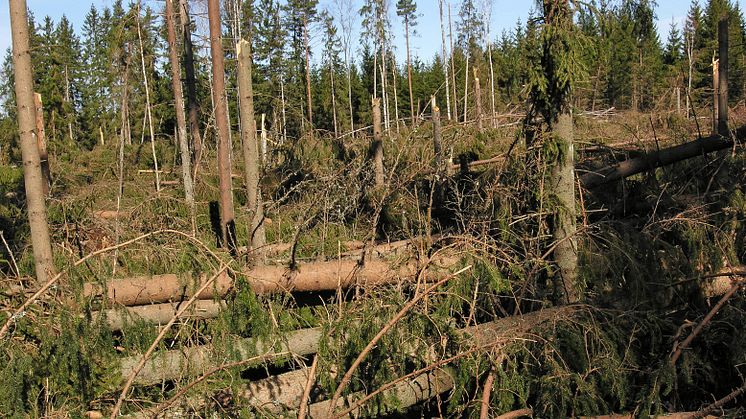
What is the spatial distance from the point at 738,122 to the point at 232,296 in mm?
7993

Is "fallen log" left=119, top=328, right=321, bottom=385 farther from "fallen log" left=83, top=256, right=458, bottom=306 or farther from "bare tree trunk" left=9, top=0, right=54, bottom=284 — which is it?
"bare tree trunk" left=9, top=0, right=54, bottom=284

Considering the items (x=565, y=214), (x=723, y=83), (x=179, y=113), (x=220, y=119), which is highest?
(x=179, y=113)

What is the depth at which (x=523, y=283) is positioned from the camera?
16.5 feet

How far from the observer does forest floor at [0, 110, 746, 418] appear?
12.5 ft

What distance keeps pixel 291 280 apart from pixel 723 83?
534 centimetres

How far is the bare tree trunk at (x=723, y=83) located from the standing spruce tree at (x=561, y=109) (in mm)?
2506

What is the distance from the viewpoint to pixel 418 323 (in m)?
4.19

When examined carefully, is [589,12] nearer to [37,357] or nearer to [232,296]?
[232,296]

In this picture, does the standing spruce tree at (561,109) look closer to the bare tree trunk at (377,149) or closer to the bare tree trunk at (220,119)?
the bare tree trunk at (377,149)

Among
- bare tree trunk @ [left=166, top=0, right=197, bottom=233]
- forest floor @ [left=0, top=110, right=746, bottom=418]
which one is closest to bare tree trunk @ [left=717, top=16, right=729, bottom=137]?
forest floor @ [left=0, top=110, right=746, bottom=418]

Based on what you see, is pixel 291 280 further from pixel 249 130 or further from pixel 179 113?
pixel 179 113

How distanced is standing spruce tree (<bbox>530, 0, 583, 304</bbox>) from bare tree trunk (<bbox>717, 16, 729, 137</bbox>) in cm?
251

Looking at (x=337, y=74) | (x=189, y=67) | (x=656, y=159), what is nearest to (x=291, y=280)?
(x=656, y=159)

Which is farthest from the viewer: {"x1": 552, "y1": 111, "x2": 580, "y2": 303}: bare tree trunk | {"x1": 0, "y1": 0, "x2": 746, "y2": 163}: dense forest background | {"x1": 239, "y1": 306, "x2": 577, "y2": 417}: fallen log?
{"x1": 0, "y1": 0, "x2": 746, "y2": 163}: dense forest background
